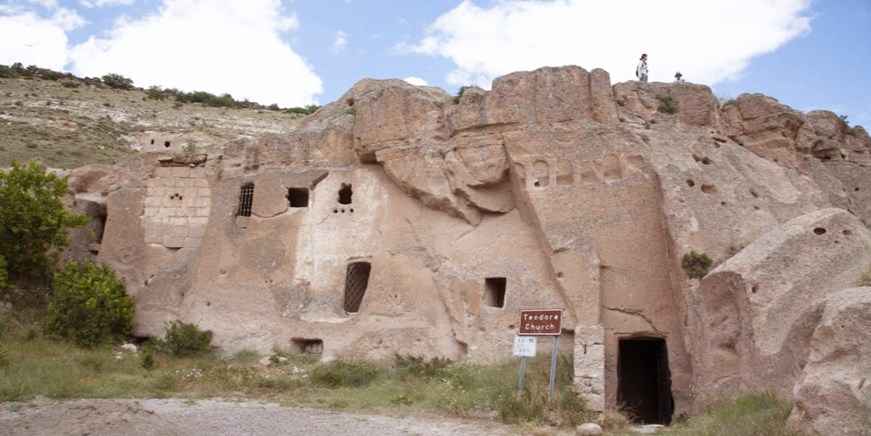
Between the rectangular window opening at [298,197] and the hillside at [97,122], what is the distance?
990 cm

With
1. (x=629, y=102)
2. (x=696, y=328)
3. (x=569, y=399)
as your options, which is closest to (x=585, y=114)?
(x=629, y=102)

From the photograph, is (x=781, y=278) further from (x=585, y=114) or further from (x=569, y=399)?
(x=585, y=114)

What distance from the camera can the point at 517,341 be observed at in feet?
32.2

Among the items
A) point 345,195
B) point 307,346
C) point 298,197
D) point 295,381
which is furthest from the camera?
point 298,197

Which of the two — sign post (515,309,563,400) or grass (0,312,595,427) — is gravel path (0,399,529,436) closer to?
grass (0,312,595,427)

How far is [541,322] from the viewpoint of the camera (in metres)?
9.95

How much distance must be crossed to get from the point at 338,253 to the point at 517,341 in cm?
583

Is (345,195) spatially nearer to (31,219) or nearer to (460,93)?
(460,93)

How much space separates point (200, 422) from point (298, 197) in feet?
26.4

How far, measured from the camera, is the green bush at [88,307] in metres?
13.7

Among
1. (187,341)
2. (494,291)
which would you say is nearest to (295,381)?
(187,341)

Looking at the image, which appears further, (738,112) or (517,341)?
(738,112)

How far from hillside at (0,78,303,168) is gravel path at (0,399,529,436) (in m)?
16.8

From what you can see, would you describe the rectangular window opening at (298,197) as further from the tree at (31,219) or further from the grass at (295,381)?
the tree at (31,219)
